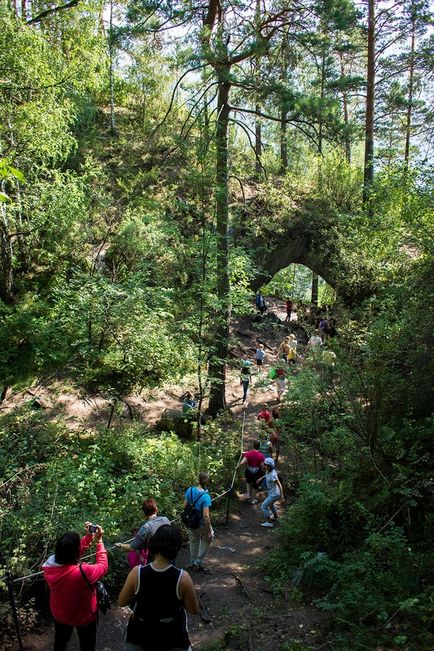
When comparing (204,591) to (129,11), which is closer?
(204,591)

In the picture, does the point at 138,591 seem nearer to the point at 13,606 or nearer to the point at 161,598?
the point at 161,598

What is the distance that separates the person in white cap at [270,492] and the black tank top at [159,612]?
18.7 ft

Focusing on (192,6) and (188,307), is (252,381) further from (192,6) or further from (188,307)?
(192,6)

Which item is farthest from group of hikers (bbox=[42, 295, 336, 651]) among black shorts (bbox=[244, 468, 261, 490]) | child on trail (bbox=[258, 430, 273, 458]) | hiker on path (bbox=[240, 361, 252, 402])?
hiker on path (bbox=[240, 361, 252, 402])

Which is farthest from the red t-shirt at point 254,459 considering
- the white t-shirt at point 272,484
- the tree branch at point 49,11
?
the tree branch at point 49,11

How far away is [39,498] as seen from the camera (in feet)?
18.1

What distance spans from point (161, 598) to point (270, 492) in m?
5.98

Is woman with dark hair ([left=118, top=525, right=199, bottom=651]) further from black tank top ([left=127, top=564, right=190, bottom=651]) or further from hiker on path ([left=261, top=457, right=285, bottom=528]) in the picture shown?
hiker on path ([left=261, top=457, right=285, bottom=528])

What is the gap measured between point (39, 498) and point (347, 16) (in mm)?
11400

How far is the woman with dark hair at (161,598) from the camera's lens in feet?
9.07

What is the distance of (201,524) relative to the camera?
6.05m

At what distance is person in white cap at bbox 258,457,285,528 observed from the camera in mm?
8336

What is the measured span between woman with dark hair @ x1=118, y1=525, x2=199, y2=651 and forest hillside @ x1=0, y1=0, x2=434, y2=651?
72.2 inches

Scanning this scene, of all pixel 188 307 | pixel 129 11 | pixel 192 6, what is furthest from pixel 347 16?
pixel 188 307
